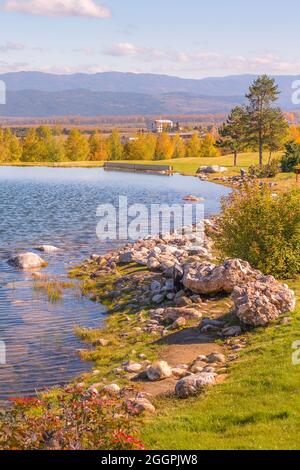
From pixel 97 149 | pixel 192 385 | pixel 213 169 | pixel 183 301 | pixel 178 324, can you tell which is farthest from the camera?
pixel 97 149

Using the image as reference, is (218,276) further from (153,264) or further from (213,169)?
(213,169)

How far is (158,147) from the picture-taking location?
134875 mm

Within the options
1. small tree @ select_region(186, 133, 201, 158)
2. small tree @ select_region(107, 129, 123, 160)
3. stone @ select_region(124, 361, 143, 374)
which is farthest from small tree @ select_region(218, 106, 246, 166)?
stone @ select_region(124, 361, 143, 374)

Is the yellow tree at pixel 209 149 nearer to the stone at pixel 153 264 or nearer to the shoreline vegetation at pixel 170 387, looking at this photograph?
the stone at pixel 153 264

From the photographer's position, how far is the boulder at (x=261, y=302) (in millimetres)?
18766

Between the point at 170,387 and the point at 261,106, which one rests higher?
the point at 261,106

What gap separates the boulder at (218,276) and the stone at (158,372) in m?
6.14

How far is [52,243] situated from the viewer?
133 feet

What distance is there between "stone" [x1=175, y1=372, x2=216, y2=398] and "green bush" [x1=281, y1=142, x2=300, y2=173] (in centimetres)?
6482

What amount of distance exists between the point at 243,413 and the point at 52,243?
29.6 meters

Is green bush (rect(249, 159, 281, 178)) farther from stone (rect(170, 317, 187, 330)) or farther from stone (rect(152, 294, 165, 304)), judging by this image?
stone (rect(170, 317, 187, 330))

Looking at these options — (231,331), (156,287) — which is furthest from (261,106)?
(231,331)

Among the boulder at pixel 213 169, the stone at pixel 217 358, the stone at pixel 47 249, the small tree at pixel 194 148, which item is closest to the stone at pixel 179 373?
the stone at pixel 217 358

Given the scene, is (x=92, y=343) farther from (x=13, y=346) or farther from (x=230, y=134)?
(x=230, y=134)
